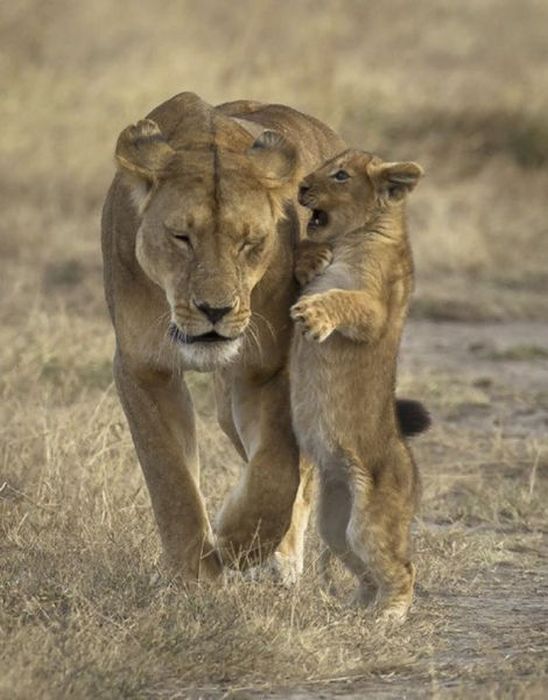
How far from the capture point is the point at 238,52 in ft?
59.1

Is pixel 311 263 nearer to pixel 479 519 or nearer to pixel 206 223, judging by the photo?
pixel 206 223

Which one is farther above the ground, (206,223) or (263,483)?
(206,223)

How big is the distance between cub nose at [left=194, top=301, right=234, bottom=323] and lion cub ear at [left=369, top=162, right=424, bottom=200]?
84cm

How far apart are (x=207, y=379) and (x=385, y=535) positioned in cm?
404

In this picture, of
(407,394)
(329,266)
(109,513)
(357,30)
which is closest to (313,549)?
(109,513)

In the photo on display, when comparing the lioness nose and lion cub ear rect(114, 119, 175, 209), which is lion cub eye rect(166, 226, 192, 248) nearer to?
lion cub ear rect(114, 119, 175, 209)

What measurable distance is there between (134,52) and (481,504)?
1109 centimetres

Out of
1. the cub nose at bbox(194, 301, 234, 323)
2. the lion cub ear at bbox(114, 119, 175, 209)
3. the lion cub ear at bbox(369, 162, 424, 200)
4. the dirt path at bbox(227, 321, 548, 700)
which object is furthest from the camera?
the lion cub ear at bbox(369, 162, 424, 200)

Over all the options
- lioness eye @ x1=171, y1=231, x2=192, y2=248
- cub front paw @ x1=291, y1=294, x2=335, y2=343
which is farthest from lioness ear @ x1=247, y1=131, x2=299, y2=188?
cub front paw @ x1=291, y1=294, x2=335, y2=343

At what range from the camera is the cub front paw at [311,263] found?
6105mm

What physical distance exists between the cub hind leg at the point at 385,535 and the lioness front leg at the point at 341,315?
435 millimetres

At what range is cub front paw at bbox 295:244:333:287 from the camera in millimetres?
6105

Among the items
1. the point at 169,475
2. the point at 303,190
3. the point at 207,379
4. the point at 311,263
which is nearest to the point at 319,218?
the point at 303,190

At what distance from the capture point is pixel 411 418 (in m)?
6.55
